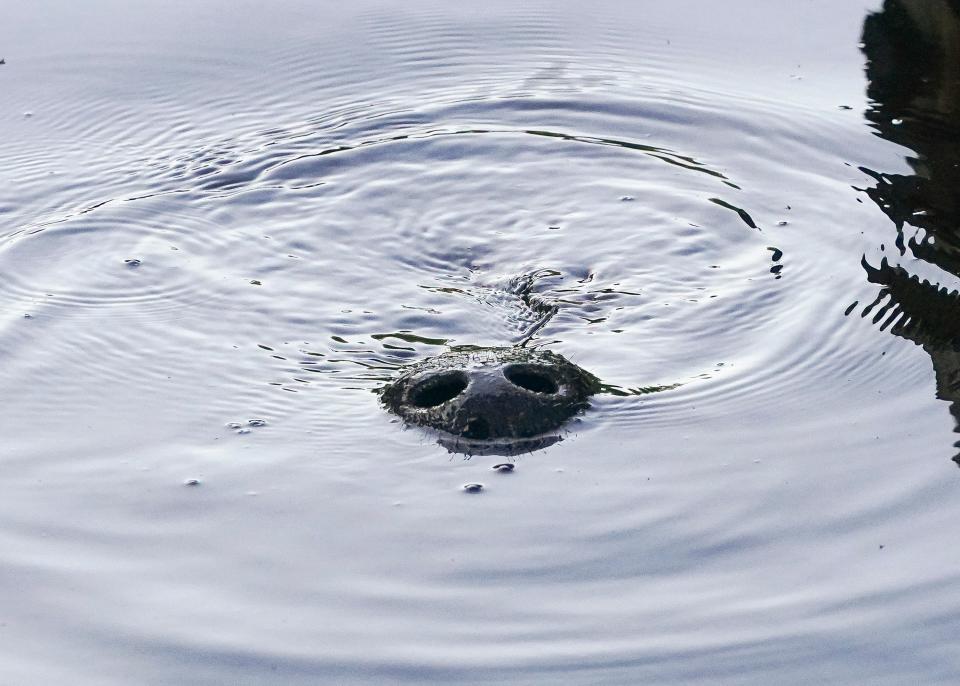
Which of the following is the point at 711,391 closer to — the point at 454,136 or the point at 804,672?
the point at 804,672

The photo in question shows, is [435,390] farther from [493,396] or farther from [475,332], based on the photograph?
[475,332]

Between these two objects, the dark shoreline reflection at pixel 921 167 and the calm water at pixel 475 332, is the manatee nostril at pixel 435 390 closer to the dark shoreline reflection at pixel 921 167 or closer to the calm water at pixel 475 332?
the calm water at pixel 475 332

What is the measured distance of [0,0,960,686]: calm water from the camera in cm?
335

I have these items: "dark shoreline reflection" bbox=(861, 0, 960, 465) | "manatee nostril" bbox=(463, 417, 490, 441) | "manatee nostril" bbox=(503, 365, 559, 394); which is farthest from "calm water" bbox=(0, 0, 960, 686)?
"manatee nostril" bbox=(503, 365, 559, 394)

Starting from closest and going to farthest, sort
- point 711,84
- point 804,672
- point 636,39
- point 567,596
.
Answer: point 804,672
point 567,596
point 711,84
point 636,39

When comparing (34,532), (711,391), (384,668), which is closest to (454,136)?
(711,391)

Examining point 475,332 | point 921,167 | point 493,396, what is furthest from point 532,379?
point 921,167

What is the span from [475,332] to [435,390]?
21.8 inches

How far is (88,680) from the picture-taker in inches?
124

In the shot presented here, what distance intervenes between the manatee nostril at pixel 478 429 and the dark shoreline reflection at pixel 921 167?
4.75ft

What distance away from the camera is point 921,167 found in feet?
19.3

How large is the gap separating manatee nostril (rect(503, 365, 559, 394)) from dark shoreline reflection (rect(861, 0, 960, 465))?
1.28 metres

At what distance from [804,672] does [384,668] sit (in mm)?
1011

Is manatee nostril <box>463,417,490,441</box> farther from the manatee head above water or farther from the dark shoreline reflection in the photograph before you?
the dark shoreline reflection
